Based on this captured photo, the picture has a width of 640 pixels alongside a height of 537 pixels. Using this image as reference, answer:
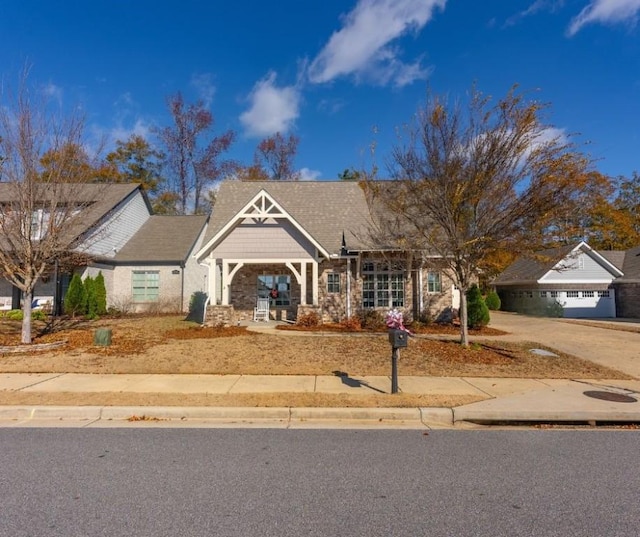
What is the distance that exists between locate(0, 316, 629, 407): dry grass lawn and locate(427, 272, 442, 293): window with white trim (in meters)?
3.98

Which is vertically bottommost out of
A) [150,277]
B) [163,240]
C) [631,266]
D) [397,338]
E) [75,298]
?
[397,338]

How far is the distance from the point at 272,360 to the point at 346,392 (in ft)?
10.5

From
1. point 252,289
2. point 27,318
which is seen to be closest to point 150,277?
point 252,289

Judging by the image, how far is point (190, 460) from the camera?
4766mm

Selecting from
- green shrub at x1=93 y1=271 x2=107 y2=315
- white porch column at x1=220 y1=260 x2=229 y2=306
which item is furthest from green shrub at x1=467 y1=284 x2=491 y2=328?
green shrub at x1=93 y1=271 x2=107 y2=315

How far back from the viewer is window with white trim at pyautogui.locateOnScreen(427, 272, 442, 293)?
1800cm

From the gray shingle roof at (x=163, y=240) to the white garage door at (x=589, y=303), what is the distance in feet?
76.7

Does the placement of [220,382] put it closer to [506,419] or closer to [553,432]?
[506,419]

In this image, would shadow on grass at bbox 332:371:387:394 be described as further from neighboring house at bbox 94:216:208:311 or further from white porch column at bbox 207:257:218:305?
neighboring house at bbox 94:216:208:311

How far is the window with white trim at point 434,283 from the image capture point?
1800cm

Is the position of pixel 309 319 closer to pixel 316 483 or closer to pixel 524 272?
pixel 316 483

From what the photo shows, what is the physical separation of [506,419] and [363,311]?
37.4ft

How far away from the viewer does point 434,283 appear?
18.0 m

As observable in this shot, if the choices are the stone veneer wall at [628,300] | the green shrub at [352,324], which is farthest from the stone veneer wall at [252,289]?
the stone veneer wall at [628,300]
